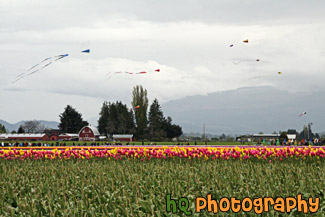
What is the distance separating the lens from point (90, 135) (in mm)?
125812

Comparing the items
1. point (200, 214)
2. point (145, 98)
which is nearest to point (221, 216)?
point (200, 214)

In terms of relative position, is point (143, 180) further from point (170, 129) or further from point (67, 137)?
point (67, 137)

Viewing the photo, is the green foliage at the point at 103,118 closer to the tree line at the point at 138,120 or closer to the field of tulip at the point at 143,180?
the tree line at the point at 138,120

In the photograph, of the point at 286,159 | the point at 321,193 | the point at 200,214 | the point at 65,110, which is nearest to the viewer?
the point at 200,214

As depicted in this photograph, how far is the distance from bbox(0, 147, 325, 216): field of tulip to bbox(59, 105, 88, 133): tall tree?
114853mm

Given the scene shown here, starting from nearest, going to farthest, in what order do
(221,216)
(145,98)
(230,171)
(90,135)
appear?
(221,216)
(230,171)
(145,98)
(90,135)

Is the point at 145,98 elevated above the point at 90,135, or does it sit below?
above

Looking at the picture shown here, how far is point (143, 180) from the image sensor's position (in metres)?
12.8

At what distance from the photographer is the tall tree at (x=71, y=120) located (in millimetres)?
134500

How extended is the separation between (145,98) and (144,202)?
10024 cm

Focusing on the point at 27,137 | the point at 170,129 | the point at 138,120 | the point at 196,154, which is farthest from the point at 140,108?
the point at 196,154

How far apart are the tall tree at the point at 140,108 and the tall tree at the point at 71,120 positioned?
32.3 meters

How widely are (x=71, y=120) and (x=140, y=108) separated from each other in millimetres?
37452

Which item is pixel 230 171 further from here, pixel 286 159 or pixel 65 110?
pixel 65 110
